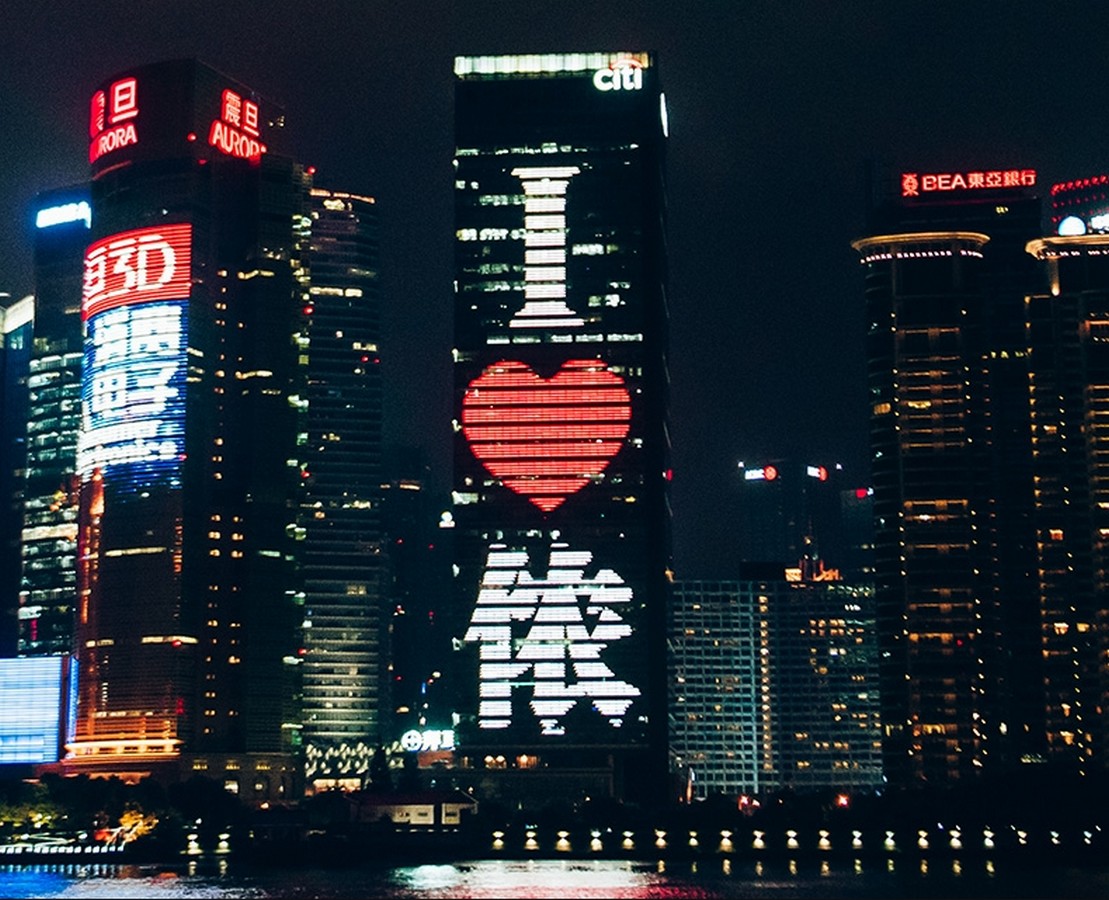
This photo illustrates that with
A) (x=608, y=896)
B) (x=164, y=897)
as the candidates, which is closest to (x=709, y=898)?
(x=608, y=896)

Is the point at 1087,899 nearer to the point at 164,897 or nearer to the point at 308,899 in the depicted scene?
the point at 308,899

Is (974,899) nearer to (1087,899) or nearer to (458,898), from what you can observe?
(1087,899)

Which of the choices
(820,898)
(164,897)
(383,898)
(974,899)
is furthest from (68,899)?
(974,899)

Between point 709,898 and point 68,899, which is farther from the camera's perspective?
point 709,898

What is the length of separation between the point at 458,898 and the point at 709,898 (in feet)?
69.9

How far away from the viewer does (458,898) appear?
7800 inches

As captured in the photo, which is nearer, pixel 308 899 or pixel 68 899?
pixel 68 899

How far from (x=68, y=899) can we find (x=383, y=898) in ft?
93.1

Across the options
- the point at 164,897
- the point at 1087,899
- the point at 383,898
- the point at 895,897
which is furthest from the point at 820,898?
the point at 164,897

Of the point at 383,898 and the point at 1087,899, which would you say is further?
the point at 383,898

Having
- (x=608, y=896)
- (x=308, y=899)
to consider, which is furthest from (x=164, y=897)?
(x=608, y=896)

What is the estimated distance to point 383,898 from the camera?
200 m

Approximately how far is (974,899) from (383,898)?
49796 millimetres

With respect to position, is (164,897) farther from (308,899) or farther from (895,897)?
(895,897)
